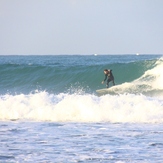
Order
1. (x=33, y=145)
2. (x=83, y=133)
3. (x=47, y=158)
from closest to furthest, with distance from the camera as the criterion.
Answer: (x=47, y=158), (x=33, y=145), (x=83, y=133)

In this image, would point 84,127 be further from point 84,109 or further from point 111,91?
point 111,91

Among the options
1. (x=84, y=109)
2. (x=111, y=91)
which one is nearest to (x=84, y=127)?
(x=84, y=109)

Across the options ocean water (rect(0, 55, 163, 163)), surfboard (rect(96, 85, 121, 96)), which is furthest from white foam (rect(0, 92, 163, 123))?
surfboard (rect(96, 85, 121, 96))

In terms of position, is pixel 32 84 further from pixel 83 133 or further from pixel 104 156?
pixel 104 156

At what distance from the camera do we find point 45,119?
14.6m

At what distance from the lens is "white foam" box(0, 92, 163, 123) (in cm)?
1427

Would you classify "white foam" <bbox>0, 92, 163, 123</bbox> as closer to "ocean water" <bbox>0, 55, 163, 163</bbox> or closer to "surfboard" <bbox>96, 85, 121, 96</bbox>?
"ocean water" <bbox>0, 55, 163, 163</bbox>

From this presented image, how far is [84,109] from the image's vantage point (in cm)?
1502

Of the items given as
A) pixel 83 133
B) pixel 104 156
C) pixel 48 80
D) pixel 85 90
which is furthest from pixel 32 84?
pixel 104 156

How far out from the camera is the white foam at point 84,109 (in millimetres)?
14266

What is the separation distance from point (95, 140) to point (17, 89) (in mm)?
17321

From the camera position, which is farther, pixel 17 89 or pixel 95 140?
pixel 17 89

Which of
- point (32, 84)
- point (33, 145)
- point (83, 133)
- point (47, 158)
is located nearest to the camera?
point (47, 158)

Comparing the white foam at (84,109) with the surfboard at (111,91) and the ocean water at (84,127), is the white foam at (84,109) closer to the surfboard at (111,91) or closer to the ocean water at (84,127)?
the ocean water at (84,127)
